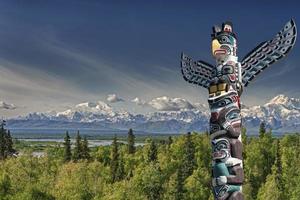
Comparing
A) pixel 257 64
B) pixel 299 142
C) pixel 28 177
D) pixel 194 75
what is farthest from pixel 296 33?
pixel 299 142

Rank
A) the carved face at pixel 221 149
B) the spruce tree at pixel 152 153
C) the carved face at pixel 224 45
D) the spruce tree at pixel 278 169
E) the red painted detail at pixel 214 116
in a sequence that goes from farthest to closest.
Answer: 1. the spruce tree at pixel 152 153
2. the spruce tree at pixel 278 169
3. the carved face at pixel 224 45
4. the red painted detail at pixel 214 116
5. the carved face at pixel 221 149

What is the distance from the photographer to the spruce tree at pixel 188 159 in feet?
295

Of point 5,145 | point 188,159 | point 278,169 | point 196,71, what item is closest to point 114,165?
point 188,159

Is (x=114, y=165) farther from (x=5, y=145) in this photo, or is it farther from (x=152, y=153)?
(x=5, y=145)

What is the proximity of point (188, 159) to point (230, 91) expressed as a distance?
6406 centimetres

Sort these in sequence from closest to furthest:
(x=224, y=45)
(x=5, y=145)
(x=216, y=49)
Result: 1. (x=224, y=45)
2. (x=216, y=49)
3. (x=5, y=145)

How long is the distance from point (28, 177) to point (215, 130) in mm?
50381

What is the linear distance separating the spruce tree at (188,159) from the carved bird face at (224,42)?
5929 cm

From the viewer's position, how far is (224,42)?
29.8 m

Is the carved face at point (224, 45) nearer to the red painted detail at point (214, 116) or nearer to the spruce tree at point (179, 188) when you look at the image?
the red painted detail at point (214, 116)

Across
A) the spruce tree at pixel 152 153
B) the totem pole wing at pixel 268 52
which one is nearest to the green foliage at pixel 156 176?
the spruce tree at pixel 152 153

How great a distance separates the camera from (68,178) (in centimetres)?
7075

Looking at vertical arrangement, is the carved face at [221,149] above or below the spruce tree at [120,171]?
above

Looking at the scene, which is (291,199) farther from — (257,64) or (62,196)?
(257,64)
